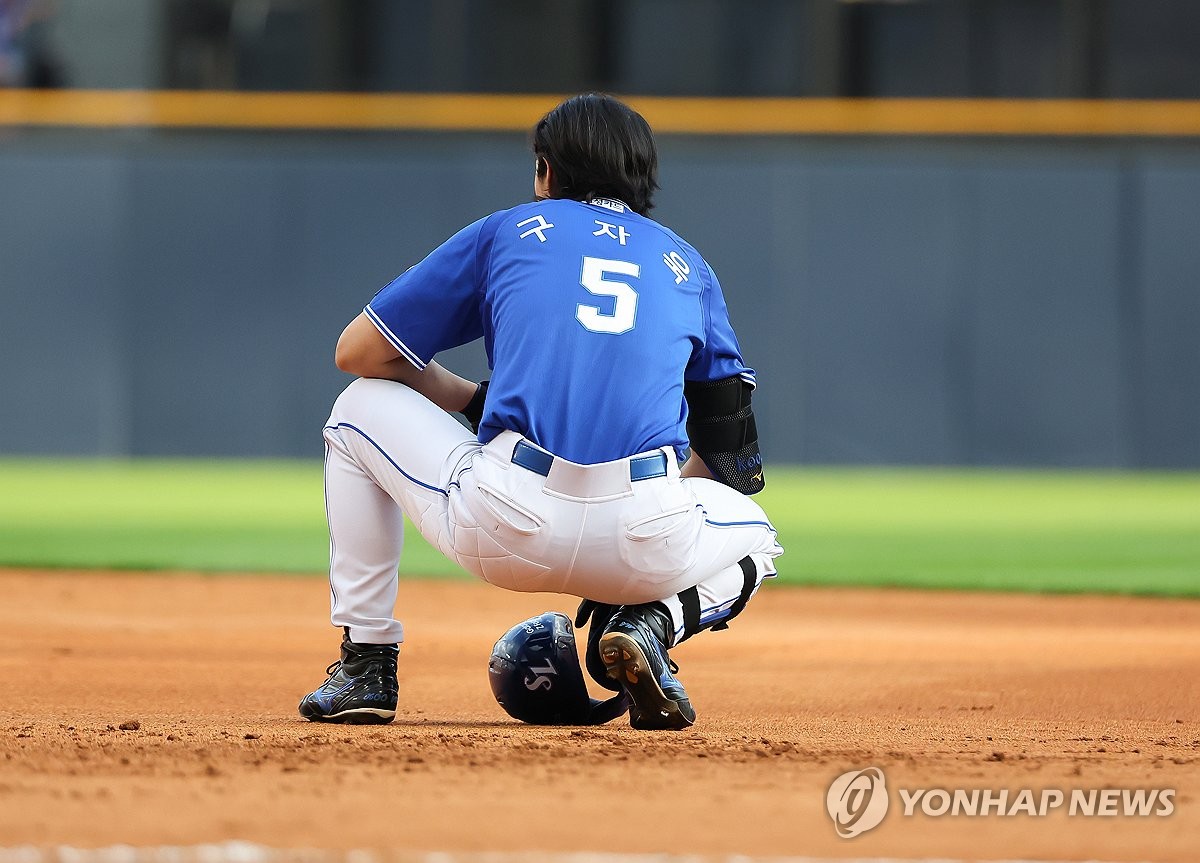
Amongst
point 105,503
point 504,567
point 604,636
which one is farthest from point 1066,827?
point 105,503

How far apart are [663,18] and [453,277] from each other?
10.4 m

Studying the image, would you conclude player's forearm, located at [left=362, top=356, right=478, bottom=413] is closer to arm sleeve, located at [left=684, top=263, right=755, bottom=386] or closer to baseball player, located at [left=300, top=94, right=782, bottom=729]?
baseball player, located at [left=300, top=94, right=782, bottom=729]

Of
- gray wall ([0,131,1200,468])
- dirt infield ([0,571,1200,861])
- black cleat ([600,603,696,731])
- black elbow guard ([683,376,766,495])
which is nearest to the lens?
dirt infield ([0,571,1200,861])

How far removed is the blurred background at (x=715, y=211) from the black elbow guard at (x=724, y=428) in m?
9.15

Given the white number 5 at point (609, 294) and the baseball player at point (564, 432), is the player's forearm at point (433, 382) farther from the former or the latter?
the white number 5 at point (609, 294)

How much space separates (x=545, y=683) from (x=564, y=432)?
607 mm

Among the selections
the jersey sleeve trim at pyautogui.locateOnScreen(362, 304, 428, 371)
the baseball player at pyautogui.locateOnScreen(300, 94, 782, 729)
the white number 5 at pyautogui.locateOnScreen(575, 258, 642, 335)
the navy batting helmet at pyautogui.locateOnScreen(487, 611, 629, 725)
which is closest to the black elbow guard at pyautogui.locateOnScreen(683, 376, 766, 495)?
the baseball player at pyautogui.locateOnScreen(300, 94, 782, 729)

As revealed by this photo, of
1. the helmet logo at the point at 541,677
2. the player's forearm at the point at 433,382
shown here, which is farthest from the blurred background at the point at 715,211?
the helmet logo at the point at 541,677

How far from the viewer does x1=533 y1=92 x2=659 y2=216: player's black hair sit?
10.7 feet

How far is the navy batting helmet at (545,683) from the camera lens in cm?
338

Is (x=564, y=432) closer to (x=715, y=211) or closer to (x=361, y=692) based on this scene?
(x=361, y=692)

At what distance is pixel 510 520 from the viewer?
10.00 ft

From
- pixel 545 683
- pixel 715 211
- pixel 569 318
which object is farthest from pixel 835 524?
pixel 569 318

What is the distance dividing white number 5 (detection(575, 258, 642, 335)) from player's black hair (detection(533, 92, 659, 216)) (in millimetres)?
220
